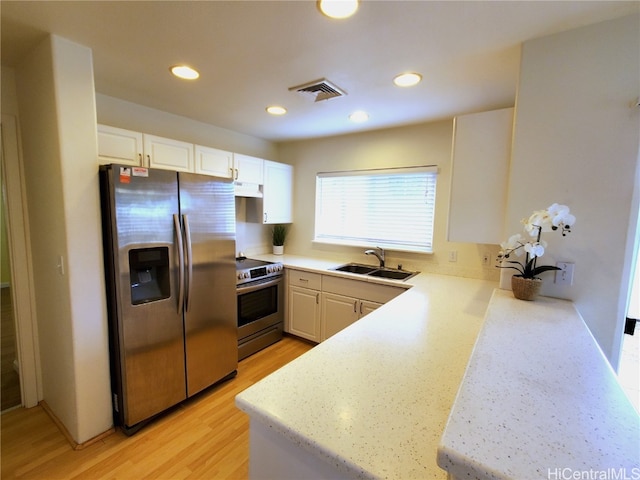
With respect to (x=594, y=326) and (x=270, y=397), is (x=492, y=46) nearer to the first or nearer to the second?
(x=594, y=326)

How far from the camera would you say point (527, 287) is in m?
1.41

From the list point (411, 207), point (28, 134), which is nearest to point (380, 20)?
point (411, 207)

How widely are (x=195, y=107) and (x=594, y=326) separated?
3.14 meters

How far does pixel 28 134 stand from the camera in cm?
187

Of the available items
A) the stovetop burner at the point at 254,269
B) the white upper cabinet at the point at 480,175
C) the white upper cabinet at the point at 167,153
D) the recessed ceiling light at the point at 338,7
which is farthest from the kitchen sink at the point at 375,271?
the recessed ceiling light at the point at 338,7

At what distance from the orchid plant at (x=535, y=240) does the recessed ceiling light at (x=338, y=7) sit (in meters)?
1.25

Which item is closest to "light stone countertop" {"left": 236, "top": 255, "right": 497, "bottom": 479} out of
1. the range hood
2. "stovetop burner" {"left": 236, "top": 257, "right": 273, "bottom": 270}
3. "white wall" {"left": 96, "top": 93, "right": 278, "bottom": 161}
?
"stovetop burner" {"left": 236, "top": 257, "right": 273, "bottom": 270}

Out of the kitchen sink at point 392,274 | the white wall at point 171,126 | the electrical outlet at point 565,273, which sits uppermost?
the white wall at point 171,126

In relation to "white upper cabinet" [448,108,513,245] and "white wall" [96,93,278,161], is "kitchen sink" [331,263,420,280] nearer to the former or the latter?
"white upper cabinet" [448,108,513,245]

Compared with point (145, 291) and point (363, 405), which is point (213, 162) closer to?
point (145, 291)

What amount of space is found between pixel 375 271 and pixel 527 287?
1.74 m

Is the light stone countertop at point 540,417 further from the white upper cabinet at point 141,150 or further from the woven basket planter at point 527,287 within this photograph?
the white upper cabinet at point 141,150

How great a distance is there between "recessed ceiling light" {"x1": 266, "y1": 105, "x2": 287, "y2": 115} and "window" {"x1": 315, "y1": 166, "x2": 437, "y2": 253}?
1.08m

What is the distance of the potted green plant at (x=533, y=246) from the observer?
1288 mm
